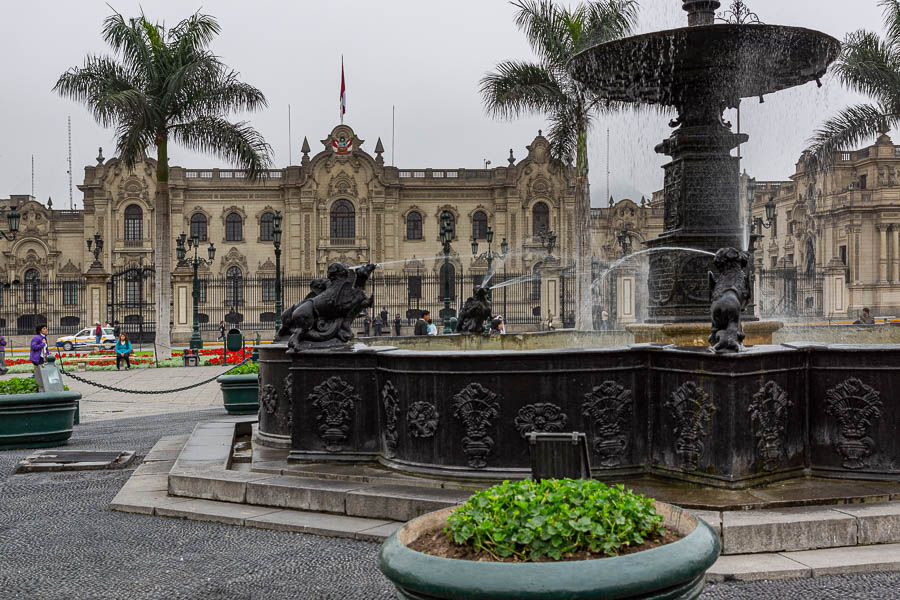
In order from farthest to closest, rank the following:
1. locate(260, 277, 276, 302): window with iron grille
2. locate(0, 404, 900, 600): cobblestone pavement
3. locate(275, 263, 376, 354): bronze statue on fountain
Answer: locate(260, 277, 276, 302): window with iron grille → locate(275, 263, 376, 354): bronze statue on fountain → locate(0, 404, 900, 600): cobblestone pavement

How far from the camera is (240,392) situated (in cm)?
1279

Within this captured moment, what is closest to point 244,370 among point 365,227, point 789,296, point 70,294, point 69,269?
point 789,296

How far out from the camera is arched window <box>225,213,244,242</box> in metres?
55.1

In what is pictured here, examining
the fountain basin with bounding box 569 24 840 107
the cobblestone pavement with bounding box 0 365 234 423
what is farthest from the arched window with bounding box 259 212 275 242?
the fountain basin with bounding box 569 24 840 107

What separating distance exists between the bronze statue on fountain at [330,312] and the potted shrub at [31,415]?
431cm

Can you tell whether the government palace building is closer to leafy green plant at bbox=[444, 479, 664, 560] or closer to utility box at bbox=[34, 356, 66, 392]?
utility box at bbox=[34, 356, 66, 392]

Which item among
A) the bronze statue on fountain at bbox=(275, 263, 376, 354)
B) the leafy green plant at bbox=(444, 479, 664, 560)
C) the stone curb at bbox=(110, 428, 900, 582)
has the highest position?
the bronze statue on fountain at bbox=(275, 263, 376, 354)

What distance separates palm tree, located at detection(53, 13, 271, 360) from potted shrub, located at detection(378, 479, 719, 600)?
2305 cm

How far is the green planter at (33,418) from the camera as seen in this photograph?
9.60 meters

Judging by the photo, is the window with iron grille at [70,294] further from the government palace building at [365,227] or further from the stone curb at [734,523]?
the stone curb at [734,523]

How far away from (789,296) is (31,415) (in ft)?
132

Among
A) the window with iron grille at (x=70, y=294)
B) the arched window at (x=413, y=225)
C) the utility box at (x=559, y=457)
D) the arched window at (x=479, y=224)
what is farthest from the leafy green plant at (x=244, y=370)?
the window with iron grille at (x=70, y=294)

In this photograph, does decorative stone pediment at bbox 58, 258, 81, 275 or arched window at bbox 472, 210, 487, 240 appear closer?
Answer: decorative stone pediment at bbox 58, 258, 81, 275

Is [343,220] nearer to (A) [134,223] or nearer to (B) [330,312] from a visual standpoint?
(A) [134,223]
